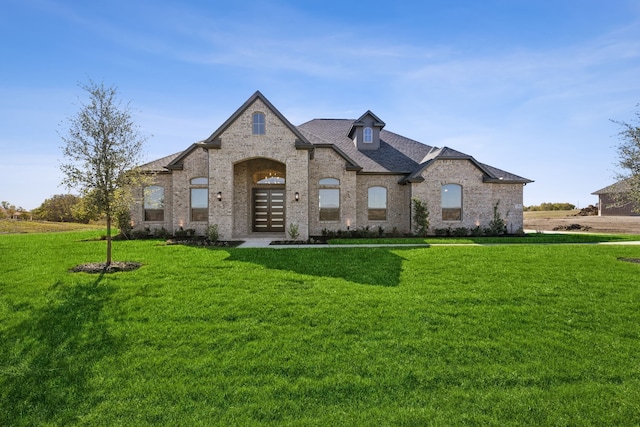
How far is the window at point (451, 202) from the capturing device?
18.5 meters

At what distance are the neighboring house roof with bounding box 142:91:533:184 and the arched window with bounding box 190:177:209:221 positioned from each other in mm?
1326

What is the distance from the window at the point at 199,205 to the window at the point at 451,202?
43.8 feet

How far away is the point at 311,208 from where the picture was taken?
59.5 ft

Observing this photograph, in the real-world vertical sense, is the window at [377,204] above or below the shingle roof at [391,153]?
below

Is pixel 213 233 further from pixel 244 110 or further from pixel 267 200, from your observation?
pixel 244 110

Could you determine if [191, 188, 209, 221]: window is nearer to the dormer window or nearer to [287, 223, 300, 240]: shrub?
[287, 223, 300, 240]: shrub

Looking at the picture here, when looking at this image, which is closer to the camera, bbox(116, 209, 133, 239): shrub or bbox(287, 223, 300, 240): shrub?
bbox(287, 223, 300, 240): shrub

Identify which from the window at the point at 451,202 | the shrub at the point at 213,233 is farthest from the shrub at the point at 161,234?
the window at the point at 451,202

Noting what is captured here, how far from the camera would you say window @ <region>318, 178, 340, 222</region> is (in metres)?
18.0

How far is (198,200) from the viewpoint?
58.2 feet

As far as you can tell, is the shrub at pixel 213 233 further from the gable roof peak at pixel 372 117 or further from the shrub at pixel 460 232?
the shrub at pixel 460 232

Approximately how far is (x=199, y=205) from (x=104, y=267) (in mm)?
8524

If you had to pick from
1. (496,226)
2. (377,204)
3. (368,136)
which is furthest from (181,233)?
(496,226)

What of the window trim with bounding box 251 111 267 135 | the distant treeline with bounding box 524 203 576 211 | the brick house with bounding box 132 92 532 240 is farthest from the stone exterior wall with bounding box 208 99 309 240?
the distant treeline with bounding box 524 203 576 211
